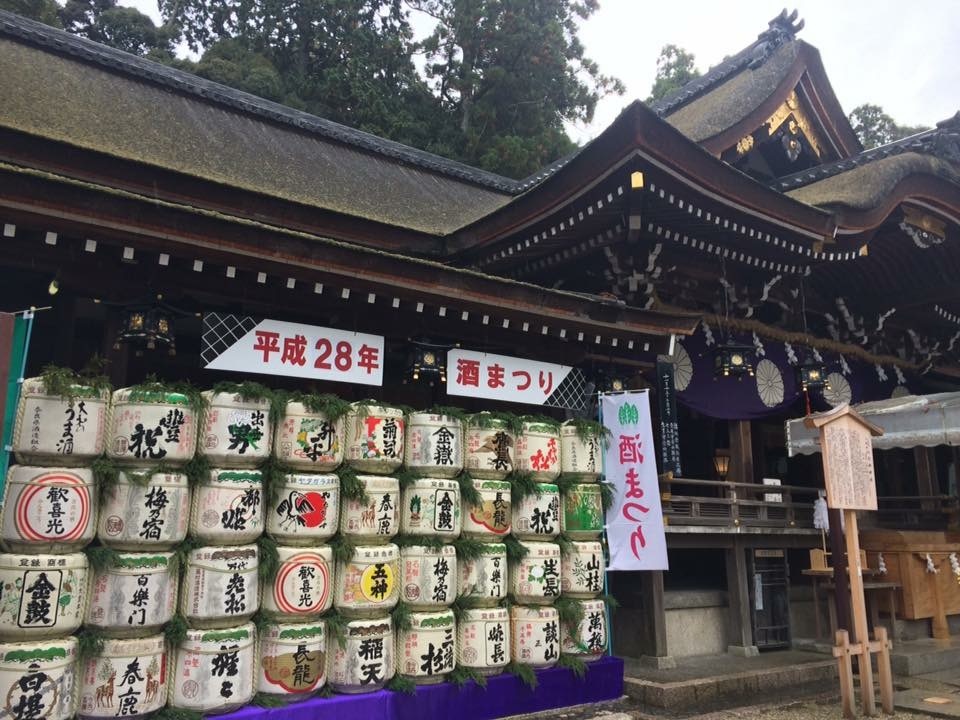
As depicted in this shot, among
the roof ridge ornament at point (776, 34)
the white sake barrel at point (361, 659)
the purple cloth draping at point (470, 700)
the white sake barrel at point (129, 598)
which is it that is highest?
the roof ridge ornament at point (776, 34)

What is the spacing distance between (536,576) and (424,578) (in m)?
1.12

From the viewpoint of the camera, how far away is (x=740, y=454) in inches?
395

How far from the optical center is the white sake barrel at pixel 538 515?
6324 millimetres

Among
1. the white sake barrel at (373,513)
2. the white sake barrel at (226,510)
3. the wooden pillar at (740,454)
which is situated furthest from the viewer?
the wooden pillar at (740,454)

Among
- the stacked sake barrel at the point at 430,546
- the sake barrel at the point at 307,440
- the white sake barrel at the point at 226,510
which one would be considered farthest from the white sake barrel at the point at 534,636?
the white sake barrel at the point at 226,510

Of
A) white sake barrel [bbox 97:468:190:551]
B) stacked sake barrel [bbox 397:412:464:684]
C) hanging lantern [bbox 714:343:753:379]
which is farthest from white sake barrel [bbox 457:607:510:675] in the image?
hanging lantern [bbox 714:343:753:379]

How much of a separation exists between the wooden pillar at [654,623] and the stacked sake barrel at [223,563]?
4681 millimetres

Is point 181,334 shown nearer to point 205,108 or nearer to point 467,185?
point 205,108

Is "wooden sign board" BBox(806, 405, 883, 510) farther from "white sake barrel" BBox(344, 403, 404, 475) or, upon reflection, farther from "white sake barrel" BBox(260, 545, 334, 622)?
"white sake barrel" BBox(260, 545, 334, 622)

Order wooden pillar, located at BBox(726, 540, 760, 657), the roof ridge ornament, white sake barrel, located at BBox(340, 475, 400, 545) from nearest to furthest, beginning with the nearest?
white sake barrel, located at BBox(340, 475, 400, 545), wooden pillar, located at BBox(726, 540, 760, 657), the roof ridge ornament

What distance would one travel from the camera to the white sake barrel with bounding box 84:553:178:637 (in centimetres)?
450

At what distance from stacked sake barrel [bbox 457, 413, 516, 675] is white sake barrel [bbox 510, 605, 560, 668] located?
0.09m

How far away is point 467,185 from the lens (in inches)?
541

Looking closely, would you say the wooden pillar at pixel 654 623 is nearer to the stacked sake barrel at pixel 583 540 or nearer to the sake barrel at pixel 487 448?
the stacked sake barrel at pixel 583 540
